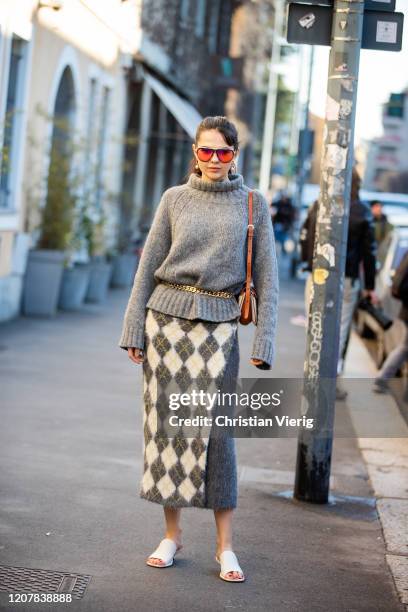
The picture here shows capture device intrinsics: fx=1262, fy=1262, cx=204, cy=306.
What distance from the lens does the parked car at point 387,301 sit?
12680 millimetres

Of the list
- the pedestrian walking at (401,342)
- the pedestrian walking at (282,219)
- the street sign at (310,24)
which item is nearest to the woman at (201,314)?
the street sign at (310,24)

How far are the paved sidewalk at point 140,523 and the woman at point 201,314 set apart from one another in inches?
10.0

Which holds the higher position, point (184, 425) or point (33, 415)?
point (184, 425)

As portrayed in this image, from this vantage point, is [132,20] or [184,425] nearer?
[184,425]

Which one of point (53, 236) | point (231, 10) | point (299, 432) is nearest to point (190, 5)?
point (231, 10)

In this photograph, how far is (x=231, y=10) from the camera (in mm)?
37375

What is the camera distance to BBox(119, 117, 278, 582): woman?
17.1ft

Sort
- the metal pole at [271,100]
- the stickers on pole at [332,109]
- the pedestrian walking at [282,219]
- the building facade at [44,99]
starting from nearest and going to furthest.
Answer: the stickers on pole at [332,109] < the building facade at [44,99] < the pedestrian walking at [282,219] < the metal pole at [271,100]

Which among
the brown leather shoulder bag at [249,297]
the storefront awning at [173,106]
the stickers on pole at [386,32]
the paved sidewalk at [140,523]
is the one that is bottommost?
the paved sidewalk at [140,523]

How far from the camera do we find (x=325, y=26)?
265 inches

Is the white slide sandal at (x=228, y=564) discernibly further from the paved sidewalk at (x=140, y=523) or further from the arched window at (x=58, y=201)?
the arched window at (x=58, y=201)

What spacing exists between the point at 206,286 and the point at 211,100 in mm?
33781

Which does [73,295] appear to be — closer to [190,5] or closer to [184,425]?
[184,425]

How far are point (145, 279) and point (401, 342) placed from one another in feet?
19.6
